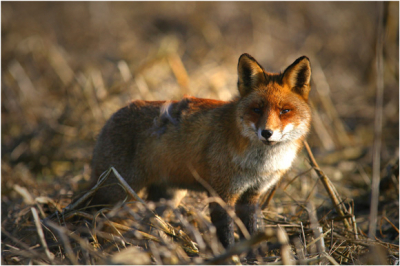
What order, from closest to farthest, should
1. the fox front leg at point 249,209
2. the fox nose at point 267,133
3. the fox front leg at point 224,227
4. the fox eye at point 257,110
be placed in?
the fox nose at point 267,133 → the fox eye at point 257,110 → the fox front leg at point 224,227 → the fox front leg at point 249,209

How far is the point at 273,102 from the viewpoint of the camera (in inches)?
149

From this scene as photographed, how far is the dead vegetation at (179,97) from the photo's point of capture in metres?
3.61

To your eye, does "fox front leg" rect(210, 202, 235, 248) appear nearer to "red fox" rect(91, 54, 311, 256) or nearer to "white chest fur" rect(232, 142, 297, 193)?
"red fox" rect(91, 54, 311, 256)

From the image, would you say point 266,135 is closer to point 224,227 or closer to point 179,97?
point 224,227

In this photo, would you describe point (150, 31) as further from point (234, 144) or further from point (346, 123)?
point (234, 144)

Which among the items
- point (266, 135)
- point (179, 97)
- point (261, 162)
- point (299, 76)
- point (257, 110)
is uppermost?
point (299, 76)

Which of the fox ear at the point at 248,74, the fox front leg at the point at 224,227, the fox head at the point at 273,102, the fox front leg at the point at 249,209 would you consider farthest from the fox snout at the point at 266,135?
the fox front leg at the point at 224,227

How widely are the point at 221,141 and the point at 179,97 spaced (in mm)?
3706

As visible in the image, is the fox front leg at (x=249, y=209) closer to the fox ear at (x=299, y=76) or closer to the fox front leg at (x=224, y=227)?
the fox front leg at (x=224, y=227)

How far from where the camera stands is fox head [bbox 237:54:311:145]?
3.68 meters

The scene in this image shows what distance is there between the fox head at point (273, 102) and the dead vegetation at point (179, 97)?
0.76 m

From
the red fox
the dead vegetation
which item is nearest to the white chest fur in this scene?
the red fox

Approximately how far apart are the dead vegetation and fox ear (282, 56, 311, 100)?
2.39 feet

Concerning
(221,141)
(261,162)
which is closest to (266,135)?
(261,162)
